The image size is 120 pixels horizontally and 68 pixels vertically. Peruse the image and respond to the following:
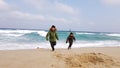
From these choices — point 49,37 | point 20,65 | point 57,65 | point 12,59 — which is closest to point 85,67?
point 57,65

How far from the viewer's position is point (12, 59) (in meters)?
9.77

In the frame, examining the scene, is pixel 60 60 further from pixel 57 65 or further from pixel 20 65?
pixel 20 65

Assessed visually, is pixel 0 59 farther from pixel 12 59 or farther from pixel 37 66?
pixel 37 66

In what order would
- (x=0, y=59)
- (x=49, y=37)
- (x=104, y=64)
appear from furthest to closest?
(x=49, y=37)
(x=0, y=59)
(x=104, y=64)

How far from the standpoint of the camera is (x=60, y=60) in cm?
946

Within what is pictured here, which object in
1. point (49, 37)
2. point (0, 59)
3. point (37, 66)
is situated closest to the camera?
point (37, 66)

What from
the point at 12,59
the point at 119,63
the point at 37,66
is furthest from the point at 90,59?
the point at 12,59

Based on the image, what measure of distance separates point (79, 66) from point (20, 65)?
2.07m

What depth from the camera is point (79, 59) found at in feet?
31.9

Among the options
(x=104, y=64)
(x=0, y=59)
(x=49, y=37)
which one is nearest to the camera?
(x=104, y=64)

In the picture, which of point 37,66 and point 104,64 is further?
point 104,64

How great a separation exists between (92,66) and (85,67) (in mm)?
392

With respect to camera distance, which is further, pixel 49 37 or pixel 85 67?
pixel 49 37

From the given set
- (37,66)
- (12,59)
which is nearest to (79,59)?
(37,66)
